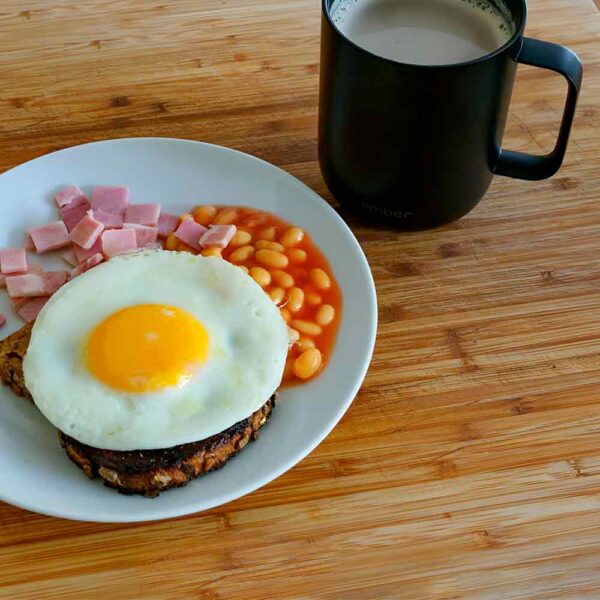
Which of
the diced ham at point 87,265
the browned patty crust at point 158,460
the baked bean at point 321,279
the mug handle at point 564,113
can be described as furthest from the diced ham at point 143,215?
the mug handle at point 564,113

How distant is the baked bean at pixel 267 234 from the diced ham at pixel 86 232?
0.28 metres

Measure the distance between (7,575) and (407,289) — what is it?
0.83 meters

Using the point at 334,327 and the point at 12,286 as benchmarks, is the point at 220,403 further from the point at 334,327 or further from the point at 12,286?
the point at 12,286

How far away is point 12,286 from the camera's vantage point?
149cm

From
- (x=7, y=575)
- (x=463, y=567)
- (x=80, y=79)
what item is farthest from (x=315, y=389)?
(x=80, y=79)

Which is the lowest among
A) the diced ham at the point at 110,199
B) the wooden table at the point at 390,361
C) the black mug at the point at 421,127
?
the wooden table at the point at 390,361

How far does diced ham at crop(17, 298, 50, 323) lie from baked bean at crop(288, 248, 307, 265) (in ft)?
1.40

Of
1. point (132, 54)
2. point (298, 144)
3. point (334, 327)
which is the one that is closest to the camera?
point (334, 327)

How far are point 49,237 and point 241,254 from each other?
0.34 m

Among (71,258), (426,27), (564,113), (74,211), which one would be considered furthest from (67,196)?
(564,113)

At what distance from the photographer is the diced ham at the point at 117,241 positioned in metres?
1.56

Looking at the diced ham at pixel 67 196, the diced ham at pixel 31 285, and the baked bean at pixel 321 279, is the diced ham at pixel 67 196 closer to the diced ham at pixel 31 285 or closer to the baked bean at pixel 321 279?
the diced ham at pixel 31 285

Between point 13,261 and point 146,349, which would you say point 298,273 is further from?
point 13,261

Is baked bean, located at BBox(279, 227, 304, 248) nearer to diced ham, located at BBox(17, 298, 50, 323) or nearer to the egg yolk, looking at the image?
the egg yolk
